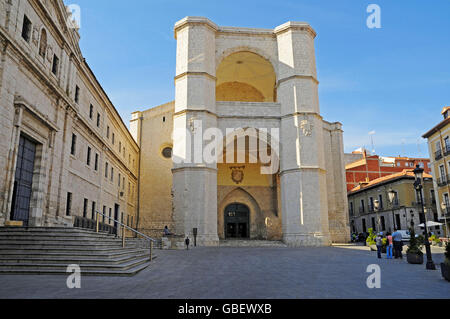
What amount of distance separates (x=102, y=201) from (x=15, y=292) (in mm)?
16992

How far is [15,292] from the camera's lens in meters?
6.05

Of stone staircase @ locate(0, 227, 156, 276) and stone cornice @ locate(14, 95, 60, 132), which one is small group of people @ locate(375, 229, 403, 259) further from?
stone cornice @ locate(14, 95, 60, 132)

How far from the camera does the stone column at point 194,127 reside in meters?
23.9

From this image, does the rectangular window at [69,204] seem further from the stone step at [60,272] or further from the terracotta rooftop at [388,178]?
the terracotta rooftop at [388,178]

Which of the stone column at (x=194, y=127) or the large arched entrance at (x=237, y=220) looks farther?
the large arched entrance at (x=237, y=220)

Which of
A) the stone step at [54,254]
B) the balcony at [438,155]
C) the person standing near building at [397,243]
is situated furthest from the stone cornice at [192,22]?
the balcony at [438,155]

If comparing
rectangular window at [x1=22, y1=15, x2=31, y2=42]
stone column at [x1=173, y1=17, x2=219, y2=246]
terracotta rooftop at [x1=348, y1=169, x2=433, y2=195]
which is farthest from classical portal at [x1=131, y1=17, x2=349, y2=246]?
rectangular window at [x1=22, y1=15, x2=31, y2=42]

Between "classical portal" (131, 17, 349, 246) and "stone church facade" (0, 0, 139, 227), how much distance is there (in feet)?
20.9

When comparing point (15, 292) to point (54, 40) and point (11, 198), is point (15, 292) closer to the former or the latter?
point (11, 198)

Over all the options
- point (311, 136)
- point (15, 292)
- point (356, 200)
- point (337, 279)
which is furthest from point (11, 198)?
point (356, 200)

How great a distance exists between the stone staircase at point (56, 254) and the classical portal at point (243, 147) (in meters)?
13.6

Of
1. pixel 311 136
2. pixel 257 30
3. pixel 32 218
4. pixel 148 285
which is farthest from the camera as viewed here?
pixel 257 30

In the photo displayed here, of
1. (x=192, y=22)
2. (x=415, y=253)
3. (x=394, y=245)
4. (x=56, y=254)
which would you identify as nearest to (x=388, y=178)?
(x=192, y=22)

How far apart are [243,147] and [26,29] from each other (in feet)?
73.2
